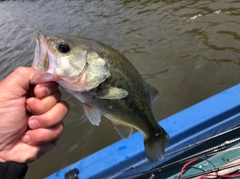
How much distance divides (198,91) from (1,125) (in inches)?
142

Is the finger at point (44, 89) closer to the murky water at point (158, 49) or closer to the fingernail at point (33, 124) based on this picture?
the fingernail at point (33, 124)

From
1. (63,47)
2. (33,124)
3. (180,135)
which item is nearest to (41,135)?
(33,124)

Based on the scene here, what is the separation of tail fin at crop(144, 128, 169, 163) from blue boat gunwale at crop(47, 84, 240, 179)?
884 mm

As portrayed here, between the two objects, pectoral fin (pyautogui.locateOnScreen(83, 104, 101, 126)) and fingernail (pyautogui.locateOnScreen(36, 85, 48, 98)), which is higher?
fingernail (pyautogui.locateOnScreen(36, 85, 48, 98))

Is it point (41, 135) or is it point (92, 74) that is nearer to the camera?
point (92, 74)

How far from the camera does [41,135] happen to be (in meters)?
1.78

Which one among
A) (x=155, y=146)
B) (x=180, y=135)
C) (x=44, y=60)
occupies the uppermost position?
(x=44, y=60)

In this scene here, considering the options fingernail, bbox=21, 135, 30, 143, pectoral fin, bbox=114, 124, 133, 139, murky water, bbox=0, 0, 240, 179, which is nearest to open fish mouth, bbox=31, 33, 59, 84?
pectoral fin, bbox=114, 124, 133, 139

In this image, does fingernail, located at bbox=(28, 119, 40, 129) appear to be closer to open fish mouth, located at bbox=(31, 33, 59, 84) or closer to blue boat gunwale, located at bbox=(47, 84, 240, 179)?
open fish mouth, located at bbox=(31, 33, 59, 84)

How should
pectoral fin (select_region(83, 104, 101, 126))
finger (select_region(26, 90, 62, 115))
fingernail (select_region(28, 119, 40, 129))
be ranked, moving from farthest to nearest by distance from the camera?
fingernail (select_region(28, 119, 40, 129)) < finger (select_region(26, 90, 62, 115)) < pectoral fin (select_region(83, 104, 101, 126))

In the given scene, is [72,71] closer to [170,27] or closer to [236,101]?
[236,101]

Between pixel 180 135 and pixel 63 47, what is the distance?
163 centimetres

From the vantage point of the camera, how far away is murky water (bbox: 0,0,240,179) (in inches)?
175

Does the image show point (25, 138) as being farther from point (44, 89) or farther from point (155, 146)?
point (155, 146)
